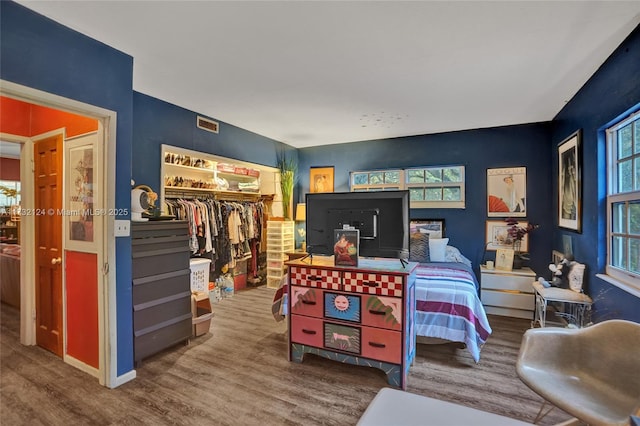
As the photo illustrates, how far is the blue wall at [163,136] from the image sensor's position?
10.9 ft

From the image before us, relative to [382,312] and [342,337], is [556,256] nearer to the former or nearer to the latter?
[382,312]

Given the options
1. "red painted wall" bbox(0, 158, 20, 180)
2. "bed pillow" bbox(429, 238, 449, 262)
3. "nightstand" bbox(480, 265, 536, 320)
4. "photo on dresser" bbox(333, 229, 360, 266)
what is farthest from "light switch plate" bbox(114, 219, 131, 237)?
"red painted wall" bbox(0, 158, 20, 180)

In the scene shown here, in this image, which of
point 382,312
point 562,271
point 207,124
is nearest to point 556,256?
point 562,271

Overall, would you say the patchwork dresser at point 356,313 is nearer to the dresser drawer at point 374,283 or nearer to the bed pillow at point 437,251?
the dresser drawer at point 374,283

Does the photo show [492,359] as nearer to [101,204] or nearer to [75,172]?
[101,204]

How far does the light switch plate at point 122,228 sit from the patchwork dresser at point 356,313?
1.33m

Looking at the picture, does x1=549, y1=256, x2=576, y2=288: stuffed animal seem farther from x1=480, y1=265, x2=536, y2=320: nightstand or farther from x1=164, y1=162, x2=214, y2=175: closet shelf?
x1=164, y1=162, x2=214, y2=175: closet shelf

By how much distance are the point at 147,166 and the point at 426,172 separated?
4.00 m

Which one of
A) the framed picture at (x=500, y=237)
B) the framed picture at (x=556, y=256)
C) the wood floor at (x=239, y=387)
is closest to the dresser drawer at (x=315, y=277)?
the wood floor at (x=239, y=387)

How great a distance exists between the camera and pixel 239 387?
2.33 meters

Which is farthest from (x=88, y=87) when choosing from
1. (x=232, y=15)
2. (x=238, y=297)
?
(x=238, y=297)

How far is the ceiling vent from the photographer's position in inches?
156

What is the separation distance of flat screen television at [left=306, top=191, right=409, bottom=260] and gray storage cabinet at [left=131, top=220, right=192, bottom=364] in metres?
1.31

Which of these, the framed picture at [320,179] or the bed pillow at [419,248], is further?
the framed picture at [320,179]
